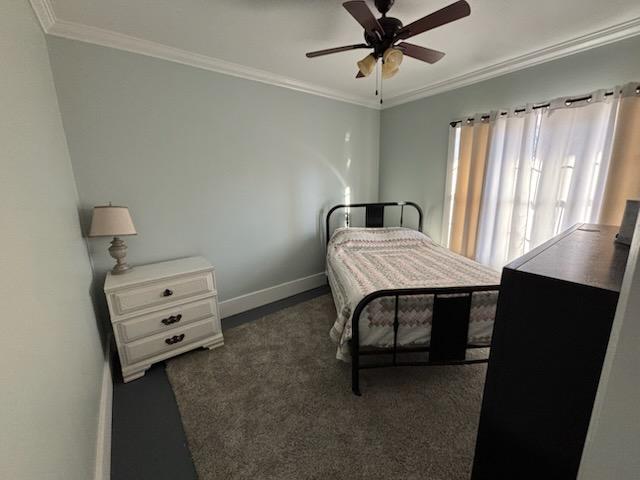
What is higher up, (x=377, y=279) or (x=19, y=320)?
(x=19, y=320)

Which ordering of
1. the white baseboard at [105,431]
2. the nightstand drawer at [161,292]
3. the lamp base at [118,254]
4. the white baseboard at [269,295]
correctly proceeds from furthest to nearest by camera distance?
the white baseboard at [269,295] < the lamp base at [118,254] < the nightstand drawer at [161,292] < the white baseboard at [105,431]

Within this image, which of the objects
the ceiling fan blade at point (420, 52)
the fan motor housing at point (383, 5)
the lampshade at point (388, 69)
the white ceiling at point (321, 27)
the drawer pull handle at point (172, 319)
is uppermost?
the white ceiling at point (321, 27)

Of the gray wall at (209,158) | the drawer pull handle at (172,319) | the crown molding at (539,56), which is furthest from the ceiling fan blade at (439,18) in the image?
the drawer pull handle at (172,319)

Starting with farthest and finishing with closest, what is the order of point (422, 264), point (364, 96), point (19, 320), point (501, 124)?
point (364, 96) → point (501, 124) → point (422, 264) → point (19, 320)

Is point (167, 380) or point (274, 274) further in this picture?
point (274, 274)

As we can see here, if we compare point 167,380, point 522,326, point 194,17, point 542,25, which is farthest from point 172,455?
point 542,25

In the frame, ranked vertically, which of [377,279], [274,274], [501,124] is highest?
[501,124]

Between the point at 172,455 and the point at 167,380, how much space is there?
2.02 feet

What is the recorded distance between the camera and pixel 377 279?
1.95 m

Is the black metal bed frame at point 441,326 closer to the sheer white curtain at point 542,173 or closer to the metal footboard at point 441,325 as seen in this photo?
the metal footboard at point 441,325

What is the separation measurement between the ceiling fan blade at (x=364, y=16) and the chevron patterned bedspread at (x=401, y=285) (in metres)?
1.51

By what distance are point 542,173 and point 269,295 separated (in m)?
2.90

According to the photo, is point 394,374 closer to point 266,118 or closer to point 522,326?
point 522,326

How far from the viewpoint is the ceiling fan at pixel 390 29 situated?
1252mm
